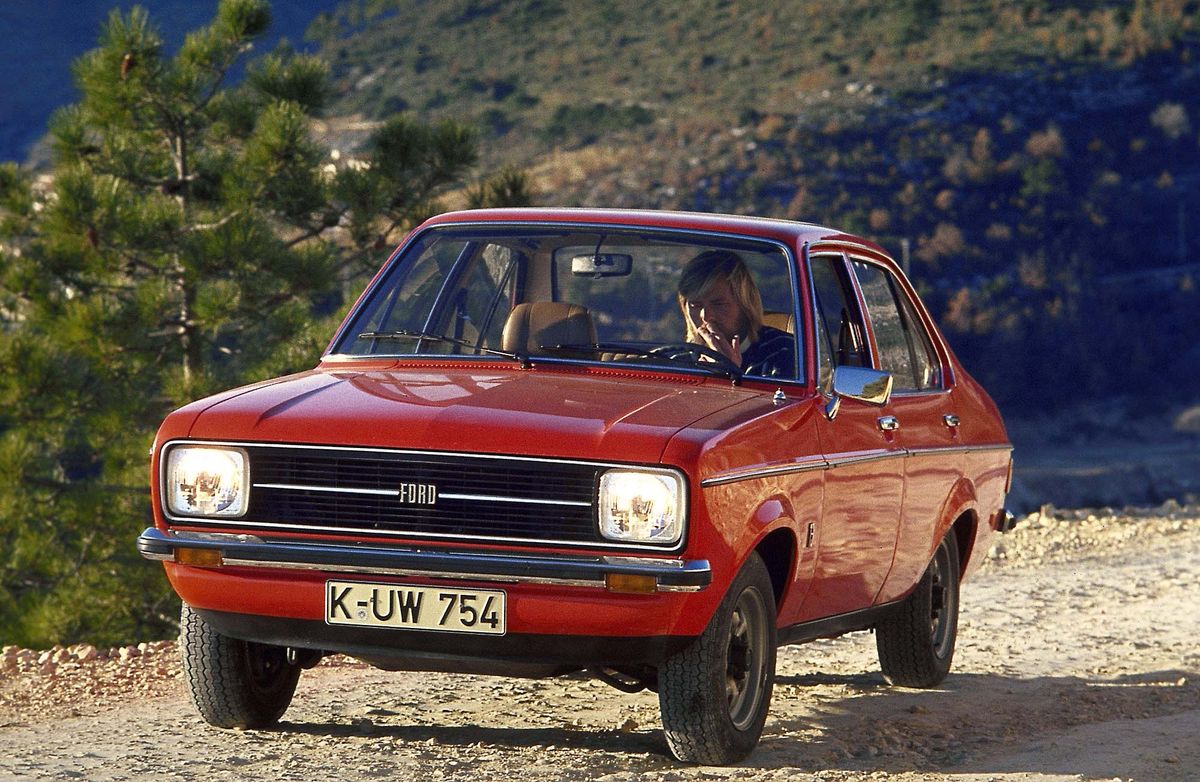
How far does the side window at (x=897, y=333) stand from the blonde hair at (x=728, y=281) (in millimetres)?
669

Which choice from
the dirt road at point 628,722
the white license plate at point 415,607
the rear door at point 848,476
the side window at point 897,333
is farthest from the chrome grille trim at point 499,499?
the side window at point 897,333

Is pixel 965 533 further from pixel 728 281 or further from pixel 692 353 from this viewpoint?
pixel 692 353

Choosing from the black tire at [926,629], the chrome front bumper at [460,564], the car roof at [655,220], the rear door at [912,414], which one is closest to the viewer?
the chrome front bumper at [460,564]

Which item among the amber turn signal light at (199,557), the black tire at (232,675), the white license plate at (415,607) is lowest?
the black tire at (232,675)

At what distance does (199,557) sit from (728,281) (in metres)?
2.05

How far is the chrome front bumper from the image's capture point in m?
4.55

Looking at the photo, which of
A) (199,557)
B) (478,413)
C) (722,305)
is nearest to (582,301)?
(722,305)

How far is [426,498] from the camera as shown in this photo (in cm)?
466

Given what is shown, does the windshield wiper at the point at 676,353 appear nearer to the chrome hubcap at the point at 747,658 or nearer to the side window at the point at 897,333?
the chrome hubcap at the point at 747,658

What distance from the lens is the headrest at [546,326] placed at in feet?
19.1

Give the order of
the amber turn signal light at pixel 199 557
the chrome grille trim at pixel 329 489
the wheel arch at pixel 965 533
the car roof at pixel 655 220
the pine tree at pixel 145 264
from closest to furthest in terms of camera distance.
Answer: the chrome grille trim at pixel 329 489 < the amber turn signal light at pixel 199 557 < the car roof at pixel 655 220 < the wheel arch at pixel 965 533 < the pine tree at pixel 145 264

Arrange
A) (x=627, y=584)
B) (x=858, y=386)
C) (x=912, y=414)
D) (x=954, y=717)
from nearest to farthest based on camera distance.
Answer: (x=627, y=584), (x=858, y=386), (x=954, y=717), (x=912, y=414)

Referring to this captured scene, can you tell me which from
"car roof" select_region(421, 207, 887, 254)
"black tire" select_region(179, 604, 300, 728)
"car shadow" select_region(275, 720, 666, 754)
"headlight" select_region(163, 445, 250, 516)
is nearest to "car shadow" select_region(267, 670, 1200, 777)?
"car shadow" select_region(275, 720, 666, 754)

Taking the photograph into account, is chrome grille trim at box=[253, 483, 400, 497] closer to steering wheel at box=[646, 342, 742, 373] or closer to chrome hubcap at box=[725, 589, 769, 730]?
chrome hubcap at box=[725, 589, 769, 730]
